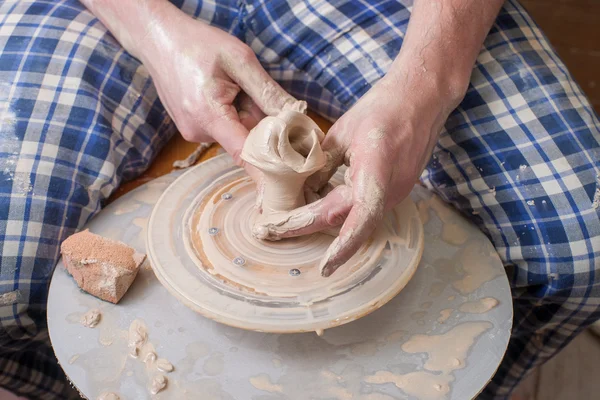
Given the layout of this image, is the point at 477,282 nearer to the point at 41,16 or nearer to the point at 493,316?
the point at 493,316

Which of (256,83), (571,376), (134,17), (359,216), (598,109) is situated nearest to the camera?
(359,216)

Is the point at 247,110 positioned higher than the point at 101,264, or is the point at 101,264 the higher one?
the point at 247,110

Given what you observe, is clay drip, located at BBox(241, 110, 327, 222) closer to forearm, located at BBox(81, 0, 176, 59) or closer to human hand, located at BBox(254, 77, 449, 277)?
human hand, located at BBox(254, 77, 449, 277)

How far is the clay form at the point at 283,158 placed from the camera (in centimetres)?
106

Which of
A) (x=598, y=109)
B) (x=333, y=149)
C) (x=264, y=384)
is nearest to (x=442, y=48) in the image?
(x=333, y=149)

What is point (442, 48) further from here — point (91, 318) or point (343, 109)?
point (91, 318)

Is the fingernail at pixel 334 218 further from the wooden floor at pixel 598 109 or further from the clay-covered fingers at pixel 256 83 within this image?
the wooden floor at pixel 598 109

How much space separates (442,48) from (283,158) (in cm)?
55

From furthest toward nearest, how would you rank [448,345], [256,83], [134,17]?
1. [134,17]
2. [256,83]
3. [448,345]

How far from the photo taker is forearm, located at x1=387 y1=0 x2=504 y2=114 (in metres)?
1.28

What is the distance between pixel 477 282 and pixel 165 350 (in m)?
0.71

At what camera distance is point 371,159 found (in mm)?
1098

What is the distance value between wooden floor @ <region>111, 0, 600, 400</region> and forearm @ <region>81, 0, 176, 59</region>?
34cm

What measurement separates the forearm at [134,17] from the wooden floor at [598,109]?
34 cm
